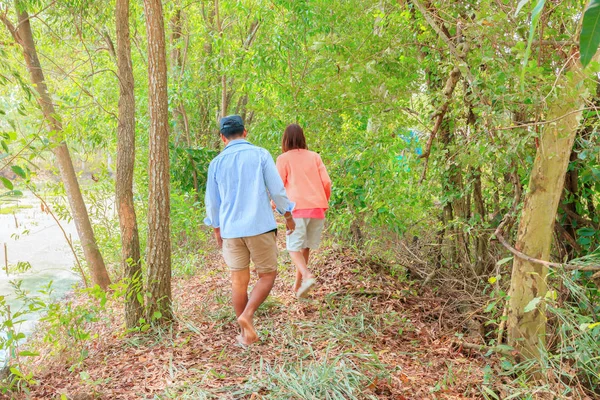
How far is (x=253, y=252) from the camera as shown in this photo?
13.3 ft

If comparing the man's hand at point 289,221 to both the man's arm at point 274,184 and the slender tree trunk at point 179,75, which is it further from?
the slender tree trunk at point 179,75

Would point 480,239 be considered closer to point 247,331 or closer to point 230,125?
point 247,331

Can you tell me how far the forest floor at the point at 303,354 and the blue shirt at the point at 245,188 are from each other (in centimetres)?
108

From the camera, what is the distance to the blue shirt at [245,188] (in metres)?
3.98

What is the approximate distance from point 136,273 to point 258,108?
3.75 metres

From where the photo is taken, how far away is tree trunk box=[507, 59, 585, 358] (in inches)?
132

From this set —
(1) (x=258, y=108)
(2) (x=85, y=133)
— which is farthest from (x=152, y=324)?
(2) (x=85, y=133)

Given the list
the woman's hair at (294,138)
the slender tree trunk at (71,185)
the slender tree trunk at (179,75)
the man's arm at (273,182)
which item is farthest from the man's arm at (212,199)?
the slender tree trunk at (179,75)

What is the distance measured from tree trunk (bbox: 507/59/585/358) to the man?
1991mm

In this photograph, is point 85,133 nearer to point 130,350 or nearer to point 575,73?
point 130,350

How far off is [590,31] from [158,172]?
14.0 feet

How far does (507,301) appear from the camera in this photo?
3955mm

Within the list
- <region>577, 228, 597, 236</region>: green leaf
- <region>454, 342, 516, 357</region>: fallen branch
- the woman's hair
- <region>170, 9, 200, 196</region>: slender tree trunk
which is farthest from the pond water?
<region>577, 228, 597, 236</region>: green leaf

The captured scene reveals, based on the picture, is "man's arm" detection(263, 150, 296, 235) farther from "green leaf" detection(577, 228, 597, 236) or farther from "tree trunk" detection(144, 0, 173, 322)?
"green leaf" detection(577, 228, 597, 236)
